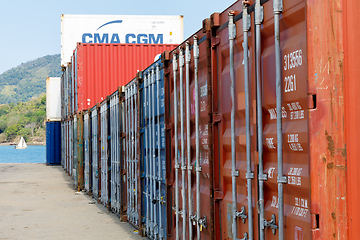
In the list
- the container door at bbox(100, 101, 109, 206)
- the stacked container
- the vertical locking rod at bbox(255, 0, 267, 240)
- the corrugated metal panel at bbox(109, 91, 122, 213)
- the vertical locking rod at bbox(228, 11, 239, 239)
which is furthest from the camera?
the stacked container

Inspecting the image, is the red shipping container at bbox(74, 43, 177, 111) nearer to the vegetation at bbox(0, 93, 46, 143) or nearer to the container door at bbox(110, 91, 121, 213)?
the container door at bbox(110, 91, 121, 213)

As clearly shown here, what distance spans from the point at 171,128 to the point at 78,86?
48.0 feet

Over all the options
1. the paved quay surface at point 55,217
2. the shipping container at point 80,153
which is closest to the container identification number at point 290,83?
the paved quay surface at point 55,217

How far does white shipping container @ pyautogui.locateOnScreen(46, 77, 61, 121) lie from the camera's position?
35.9 meters

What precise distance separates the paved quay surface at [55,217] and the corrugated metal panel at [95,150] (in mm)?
490

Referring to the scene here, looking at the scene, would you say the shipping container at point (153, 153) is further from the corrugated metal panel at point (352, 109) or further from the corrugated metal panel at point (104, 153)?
the corrugated metal panel at point (352, 109)

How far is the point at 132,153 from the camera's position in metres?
9.52

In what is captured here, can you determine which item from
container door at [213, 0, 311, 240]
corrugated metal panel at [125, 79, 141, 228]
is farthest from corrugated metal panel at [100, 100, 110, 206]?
container door at [213, 0, 311, 240]

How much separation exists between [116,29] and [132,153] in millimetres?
19700

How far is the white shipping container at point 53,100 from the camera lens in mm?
35875

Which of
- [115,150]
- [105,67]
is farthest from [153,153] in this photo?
[105,67]

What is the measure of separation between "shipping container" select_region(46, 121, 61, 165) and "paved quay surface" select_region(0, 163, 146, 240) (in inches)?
696

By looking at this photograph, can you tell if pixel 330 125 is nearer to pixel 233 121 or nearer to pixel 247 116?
pixel 247 116

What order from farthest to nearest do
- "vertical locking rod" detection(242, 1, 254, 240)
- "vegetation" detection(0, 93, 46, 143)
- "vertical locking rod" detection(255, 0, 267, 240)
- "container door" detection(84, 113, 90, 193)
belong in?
"vegetation" detection(0, 93, 46, 143) → "container door" detection(84, 113, 90, 193) → "vertical locking rod" detection(242, 1, 254, 240) → "vertical locking rod" detection(255, 0, 267, 240)
